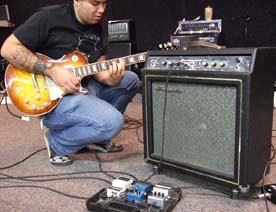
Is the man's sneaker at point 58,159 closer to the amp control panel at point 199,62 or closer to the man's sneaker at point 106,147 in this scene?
the man's sneaker at point 106,147

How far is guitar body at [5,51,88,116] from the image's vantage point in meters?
1.39

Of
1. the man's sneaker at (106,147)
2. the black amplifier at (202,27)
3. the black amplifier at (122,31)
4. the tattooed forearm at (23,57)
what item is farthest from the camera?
the black amplifier at (122,31)

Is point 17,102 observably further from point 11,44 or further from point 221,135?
point 221,135

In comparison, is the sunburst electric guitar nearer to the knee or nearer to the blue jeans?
the blue jeans

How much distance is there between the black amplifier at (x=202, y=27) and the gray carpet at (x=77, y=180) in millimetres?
1090

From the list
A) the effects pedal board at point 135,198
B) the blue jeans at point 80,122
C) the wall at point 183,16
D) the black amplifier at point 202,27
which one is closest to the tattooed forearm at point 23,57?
the blue jeans at point 80,122

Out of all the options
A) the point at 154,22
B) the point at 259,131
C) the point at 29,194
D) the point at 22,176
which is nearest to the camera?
the point at 259,131

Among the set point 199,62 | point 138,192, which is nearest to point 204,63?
point 199,62

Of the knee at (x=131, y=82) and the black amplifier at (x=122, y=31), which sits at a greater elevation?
the black amplifier at (x=122, y=31)

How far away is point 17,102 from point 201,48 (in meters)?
0.79

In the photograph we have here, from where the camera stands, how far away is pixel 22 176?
1332mm

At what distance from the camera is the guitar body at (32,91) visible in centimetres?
139

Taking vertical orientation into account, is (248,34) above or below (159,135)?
above

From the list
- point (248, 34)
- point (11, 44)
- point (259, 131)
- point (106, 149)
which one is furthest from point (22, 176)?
point (248, 34)
